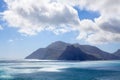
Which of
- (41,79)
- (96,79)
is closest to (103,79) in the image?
(96,79)

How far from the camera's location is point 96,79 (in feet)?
234

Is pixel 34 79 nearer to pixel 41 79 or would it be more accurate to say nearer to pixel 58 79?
pixel 41 79

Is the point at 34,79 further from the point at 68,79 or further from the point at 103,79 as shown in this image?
the point at 103,79

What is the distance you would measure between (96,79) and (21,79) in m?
22.8

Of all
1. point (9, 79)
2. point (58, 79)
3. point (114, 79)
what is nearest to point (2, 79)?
point (9, 79)

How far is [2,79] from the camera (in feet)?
243

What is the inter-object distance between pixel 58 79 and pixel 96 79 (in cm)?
1195

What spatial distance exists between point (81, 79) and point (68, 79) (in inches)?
175

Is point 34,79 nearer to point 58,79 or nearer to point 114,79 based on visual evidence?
point 58,79

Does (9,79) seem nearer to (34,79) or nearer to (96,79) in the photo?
(34,79)

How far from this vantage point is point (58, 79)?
7481 centimetres

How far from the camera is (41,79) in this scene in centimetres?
7300

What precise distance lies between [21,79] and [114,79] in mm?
28199

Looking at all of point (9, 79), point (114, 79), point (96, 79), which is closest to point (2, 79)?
point (9, 79)
